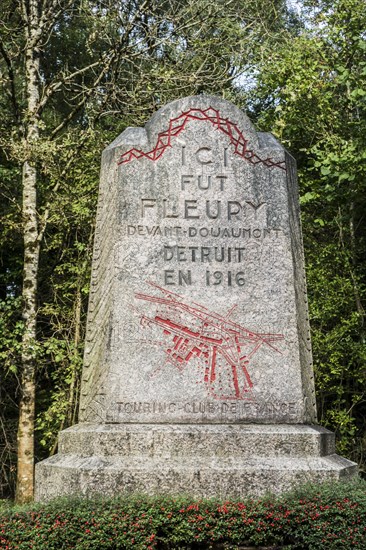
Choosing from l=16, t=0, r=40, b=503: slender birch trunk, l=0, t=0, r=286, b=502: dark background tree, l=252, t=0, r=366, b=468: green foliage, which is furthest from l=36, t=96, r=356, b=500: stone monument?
l=252, t=0, r=366, b=468: green foliage

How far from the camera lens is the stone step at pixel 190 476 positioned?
4918 millimetres

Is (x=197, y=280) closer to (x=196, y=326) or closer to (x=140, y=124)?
(x=196, y=326)

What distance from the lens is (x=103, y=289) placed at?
580 centimetres

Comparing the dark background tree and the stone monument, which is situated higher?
the dark background tree

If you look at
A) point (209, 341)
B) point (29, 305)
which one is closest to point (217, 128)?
point (209, 341)

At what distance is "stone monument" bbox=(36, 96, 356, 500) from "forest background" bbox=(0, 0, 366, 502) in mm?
5453

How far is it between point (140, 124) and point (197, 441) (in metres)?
8.81

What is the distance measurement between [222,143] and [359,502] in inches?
118

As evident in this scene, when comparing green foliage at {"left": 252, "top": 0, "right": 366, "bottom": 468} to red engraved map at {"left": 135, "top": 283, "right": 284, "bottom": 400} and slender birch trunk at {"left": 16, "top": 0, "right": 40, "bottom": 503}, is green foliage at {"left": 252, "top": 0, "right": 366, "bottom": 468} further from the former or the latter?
red engraved map at {"left": 135, "top": 283, "right": 284, "bottom": 400}

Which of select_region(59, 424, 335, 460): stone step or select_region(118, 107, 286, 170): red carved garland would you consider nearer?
select_region(59, 424, 335, 460): stone step

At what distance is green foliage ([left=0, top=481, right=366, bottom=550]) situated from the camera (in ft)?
14.3

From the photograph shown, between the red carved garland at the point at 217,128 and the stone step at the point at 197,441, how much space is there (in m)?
2.15

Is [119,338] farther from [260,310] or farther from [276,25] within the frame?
[276,25]

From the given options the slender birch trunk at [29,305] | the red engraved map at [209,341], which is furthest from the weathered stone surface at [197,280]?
the slender birch trunk at [29,305]
